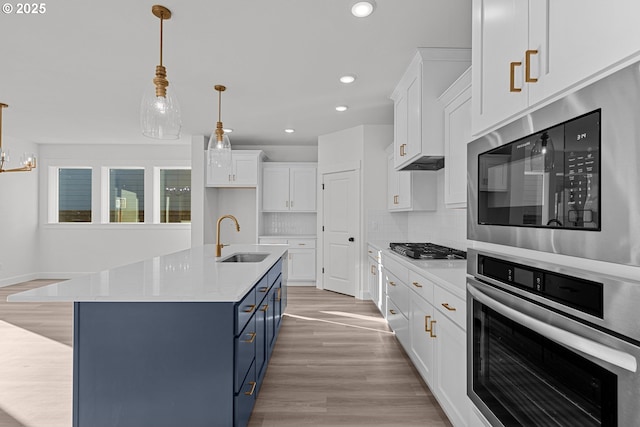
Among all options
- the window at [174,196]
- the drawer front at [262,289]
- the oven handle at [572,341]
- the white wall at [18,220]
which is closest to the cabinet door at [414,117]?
the drawer front at [262,289]

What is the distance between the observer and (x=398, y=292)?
3033mm

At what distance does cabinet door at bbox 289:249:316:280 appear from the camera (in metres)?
5.95

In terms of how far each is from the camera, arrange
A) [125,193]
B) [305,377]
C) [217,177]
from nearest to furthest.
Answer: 1. [305,377]
2. [217,177]
3. [125,193]

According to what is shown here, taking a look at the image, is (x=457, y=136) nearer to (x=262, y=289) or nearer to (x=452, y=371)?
(x=452, y=371)

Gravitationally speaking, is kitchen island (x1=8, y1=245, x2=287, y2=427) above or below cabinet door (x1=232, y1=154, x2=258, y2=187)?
below

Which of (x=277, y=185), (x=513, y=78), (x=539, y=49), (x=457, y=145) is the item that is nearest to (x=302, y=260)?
(x=277, y=185)

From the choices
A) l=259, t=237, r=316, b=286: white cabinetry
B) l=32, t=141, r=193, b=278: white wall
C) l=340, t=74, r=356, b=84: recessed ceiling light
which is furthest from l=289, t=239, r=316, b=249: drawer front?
l=340, t=74, r=356, b=84: recessed ceiling light

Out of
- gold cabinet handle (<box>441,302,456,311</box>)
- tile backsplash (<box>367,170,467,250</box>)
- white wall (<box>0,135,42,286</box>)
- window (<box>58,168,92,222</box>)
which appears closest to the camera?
gold cabinet handle (<box>441,302,456,311</box>)

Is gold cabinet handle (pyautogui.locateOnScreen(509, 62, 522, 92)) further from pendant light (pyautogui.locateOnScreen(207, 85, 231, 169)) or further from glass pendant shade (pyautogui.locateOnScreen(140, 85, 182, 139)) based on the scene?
pendant light (pyautogui.locateOnScreen(207, 85, 231, 169))

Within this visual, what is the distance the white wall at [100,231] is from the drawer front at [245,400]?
5053 millimetres

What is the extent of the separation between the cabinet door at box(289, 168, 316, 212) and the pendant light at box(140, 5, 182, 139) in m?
3.88

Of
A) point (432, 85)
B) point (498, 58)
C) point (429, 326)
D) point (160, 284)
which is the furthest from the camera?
point (432, 85)

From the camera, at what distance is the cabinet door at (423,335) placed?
2154 millimetres

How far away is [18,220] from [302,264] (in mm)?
4954
